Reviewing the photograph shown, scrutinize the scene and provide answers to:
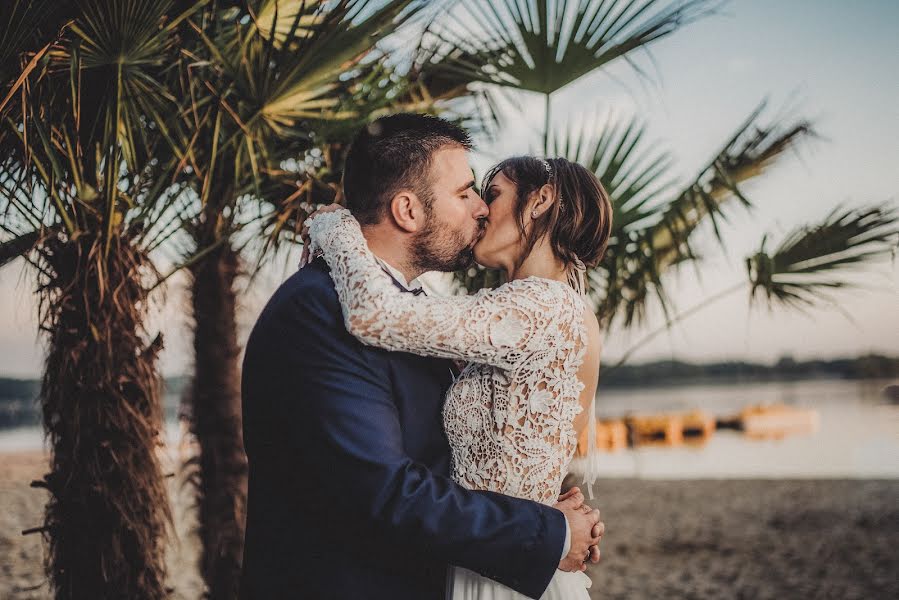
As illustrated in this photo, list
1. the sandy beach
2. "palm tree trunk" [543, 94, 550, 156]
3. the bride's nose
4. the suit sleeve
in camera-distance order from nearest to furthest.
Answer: the suit sleeve
the bride's nose
"palm tree trunk" [543, 94, 550, 156]
the sandy beach

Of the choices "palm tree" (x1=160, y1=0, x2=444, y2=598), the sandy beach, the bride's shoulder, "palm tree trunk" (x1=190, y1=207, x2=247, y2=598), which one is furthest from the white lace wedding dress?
the sandy beach

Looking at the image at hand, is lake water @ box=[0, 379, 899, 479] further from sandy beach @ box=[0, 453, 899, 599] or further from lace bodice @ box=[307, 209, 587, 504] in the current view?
lace bodice @ box=[307, 209, 587, 504]

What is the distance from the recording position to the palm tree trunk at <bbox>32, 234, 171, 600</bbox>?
314 cm

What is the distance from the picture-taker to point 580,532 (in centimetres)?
175

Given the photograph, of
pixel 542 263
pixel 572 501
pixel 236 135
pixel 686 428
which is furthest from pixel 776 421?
pixel 572 501

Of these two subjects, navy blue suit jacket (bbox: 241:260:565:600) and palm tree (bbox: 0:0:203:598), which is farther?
palm tree (bbox: 0:0:203:598)

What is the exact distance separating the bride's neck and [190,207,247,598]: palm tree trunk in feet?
9.18

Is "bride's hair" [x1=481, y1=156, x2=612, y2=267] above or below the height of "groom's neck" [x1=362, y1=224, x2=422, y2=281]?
above

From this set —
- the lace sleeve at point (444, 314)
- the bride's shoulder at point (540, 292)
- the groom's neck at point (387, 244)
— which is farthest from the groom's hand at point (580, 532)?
the groom's neck at point (387, 244)

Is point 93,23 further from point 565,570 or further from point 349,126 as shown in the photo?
point 565,570

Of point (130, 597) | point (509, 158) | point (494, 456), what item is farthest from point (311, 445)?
point (130, 597)

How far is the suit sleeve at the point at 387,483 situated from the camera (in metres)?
1.51

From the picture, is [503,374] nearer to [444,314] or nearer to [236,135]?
[444,314]

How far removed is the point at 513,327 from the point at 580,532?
0.54 meters
